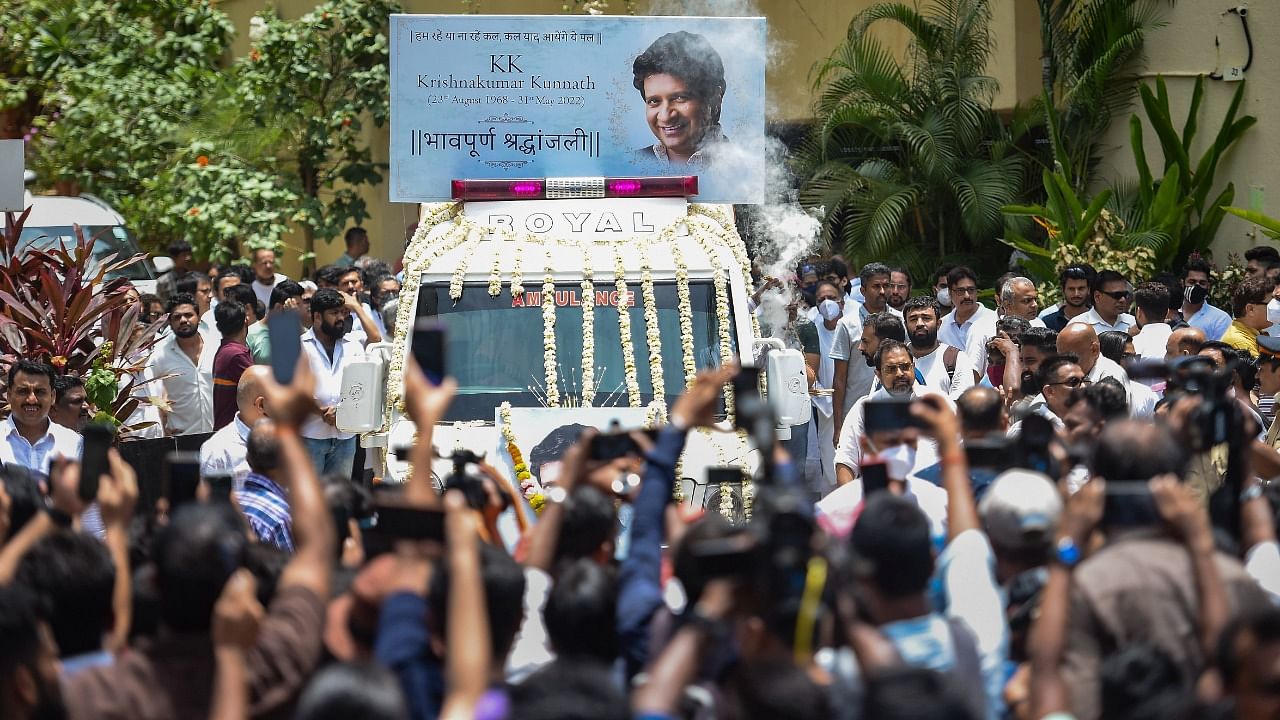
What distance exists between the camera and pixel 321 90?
18797 millimetres

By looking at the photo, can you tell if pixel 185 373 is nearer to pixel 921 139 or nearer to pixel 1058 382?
pixel 1058 382

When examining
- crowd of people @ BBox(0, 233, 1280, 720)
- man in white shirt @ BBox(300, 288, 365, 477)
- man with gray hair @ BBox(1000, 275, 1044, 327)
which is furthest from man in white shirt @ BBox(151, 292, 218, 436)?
crowd of people @ BBox(0, 233, 1280, 720)

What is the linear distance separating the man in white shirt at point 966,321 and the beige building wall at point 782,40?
594 centimetres

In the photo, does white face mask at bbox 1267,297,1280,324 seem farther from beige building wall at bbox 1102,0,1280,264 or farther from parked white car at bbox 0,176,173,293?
parked white car at bbox 0,176,173,293

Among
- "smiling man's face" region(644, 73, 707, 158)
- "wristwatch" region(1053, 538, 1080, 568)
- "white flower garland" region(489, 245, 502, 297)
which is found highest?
"smiling man's face" region(644, 73, 707, 158)

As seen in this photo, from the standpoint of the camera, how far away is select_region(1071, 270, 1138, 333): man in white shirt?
10.2m

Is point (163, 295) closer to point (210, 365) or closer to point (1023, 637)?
point (210, 365)

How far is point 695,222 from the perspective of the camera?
9.21 m

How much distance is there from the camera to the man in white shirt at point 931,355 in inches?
383

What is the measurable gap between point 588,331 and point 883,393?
63.5 inches

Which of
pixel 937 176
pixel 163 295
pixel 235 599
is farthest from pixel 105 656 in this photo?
pixel 937 176

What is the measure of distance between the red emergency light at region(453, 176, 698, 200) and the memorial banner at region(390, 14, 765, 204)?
13cm

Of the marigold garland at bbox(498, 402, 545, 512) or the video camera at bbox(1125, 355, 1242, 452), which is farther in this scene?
the marigold garland at bbox(498, 402, 545, 512)

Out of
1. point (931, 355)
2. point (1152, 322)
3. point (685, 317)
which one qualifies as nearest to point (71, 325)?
point (685, 317)
